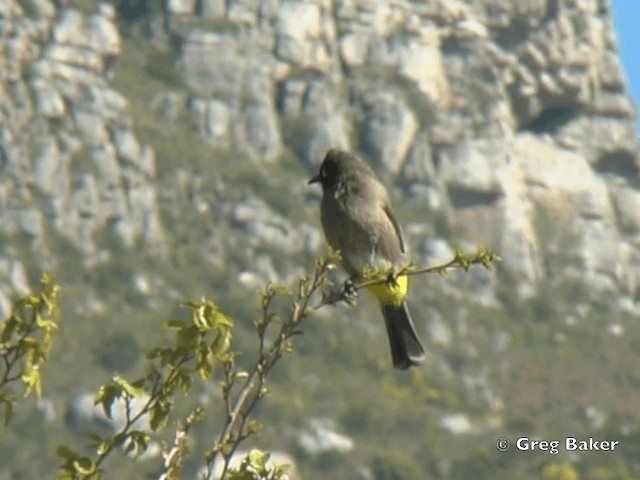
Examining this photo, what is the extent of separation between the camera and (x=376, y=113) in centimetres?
12444

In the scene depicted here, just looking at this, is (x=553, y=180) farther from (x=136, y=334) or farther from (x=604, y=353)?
(x=136, y=334)

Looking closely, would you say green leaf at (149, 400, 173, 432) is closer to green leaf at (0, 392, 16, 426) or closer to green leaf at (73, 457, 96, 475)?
green leaf at (73, 457, 96, 475)

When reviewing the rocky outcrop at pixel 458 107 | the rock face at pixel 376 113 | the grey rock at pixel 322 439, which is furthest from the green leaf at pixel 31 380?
the rocky outcrop at pixel 458 107

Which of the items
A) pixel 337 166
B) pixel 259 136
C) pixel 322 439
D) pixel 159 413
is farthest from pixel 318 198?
pixel 159 413

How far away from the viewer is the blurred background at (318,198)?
104 metres

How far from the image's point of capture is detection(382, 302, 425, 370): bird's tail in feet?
27.1

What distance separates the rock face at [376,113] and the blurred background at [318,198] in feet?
0.53

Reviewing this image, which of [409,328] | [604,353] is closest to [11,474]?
[604,353]

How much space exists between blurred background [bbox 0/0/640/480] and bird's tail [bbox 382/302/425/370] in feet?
264

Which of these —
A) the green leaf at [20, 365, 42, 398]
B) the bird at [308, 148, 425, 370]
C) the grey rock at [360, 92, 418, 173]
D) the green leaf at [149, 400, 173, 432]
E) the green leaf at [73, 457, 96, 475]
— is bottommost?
the grey rock at [360, 92, 418, 173]

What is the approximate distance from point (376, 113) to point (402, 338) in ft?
382

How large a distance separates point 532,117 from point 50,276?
133 metres

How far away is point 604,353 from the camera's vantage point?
117 m

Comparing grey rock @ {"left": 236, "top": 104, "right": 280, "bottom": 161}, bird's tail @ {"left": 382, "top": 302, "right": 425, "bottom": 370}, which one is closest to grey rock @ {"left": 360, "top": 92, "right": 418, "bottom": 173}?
grey rock @ {"left": 236, "top": 104, "right": 280, "bottom": 161}
